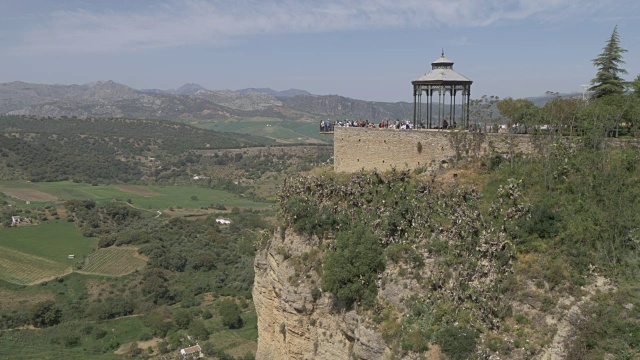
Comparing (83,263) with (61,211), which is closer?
(83,263)

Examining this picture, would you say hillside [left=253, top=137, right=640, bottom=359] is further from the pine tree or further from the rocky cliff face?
the pine tree

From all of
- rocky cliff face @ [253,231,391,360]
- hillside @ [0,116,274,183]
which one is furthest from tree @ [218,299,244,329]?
hillside @ [0,116,274,183]

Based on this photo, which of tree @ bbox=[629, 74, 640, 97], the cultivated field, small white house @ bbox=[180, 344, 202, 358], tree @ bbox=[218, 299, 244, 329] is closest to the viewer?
tree @ bbox=[629, 74, 640, 97]

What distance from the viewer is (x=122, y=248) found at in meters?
78.6

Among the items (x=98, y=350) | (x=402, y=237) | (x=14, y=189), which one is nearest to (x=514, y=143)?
(x=402, y=237)

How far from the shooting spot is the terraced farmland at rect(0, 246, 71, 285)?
65.8 m

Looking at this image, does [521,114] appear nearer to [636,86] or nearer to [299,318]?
[636,86]

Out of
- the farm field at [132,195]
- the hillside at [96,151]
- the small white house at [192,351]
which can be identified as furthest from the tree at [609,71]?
the hillside at [96,151]

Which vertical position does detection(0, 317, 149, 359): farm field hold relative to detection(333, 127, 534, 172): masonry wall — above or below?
below

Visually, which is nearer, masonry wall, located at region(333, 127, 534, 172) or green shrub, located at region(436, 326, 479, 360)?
green shrub, located at region(436, 326, 479, 360)

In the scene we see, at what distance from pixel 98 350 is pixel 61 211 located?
50453 mm

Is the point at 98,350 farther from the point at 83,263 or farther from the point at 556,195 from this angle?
the point at 556,195

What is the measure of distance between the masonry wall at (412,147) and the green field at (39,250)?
5722cm

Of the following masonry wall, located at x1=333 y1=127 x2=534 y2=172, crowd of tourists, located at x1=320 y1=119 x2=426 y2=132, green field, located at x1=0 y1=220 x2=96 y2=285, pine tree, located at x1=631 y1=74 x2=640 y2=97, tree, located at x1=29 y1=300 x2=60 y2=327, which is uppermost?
pine tree, located at x1=631 y1=74 x2=640 y2=97
